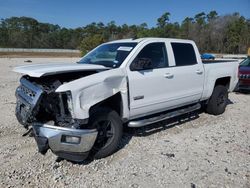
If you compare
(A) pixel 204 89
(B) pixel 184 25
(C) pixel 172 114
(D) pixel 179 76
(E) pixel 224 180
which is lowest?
(E) pixel 224 180

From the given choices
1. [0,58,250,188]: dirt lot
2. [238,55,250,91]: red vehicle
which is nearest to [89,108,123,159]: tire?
[0,58,250,188]: dirt lot

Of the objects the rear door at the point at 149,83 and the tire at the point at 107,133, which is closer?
the tire at the point at 107,133

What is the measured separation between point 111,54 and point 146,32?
3186 inches

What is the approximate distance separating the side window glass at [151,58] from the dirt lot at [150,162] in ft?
4.76

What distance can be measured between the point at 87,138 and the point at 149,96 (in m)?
1.58

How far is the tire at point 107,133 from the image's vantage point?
420 cm

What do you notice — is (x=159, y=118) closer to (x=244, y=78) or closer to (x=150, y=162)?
(x=150, y=162)

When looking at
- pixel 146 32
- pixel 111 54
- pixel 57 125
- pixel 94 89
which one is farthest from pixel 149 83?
pixel 146 32

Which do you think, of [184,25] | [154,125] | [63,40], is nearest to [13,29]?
[63,40]

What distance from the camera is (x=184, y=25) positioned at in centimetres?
9019

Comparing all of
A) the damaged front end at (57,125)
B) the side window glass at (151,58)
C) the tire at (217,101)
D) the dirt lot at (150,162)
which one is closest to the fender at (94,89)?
the damaged front end at (57,125)

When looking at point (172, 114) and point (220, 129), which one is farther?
point (220, 129)

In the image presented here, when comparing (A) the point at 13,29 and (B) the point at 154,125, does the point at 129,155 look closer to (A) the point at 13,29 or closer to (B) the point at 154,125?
(B) the point at 154,125

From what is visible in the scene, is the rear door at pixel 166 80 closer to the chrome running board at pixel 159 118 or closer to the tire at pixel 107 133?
the chrome running board at pixel 159 118
